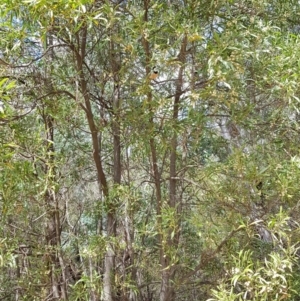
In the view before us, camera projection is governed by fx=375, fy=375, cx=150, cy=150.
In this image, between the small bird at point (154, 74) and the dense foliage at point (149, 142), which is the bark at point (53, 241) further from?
the small bird at point (154, 74)

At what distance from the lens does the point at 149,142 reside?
1.64 metres

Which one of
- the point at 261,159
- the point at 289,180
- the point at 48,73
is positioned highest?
the point at 48,73

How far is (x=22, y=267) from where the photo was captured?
6.85ft

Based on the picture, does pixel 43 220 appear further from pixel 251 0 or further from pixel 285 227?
pixel 251 0

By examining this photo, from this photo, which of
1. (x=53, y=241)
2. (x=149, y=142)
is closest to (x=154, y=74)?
(x=149, y=142)

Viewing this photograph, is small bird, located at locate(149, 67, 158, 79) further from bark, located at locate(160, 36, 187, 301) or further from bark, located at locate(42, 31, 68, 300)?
bark, located at locate(42, 31, 68, 300)

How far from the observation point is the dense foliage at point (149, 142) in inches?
51.6

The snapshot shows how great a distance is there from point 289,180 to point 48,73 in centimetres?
118

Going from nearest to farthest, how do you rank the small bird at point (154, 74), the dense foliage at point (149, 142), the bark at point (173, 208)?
the dense foliage at point (149, 142)
the small bird at point (154, 74)
the bark at point (173, 208)

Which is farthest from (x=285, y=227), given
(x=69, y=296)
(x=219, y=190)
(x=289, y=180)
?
(x=69, y=296)

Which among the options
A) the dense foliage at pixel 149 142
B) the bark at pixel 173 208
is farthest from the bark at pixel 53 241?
the bark at pixel 173 208

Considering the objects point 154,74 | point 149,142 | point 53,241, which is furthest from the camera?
point 53,241

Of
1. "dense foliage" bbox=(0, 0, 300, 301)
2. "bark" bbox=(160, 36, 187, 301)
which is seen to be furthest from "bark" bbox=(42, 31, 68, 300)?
"bark" bbox=(160, 36, 187, 301)

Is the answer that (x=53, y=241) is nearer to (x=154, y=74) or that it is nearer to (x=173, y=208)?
(x=173, y=208)
